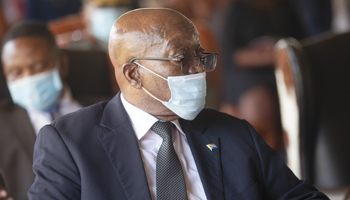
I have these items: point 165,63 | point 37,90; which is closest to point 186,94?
point 165,63

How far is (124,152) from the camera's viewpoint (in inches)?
52.9

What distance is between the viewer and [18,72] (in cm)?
219

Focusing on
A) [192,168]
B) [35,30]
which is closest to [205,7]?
[35,30]

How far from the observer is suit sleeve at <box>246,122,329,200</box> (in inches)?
57.2

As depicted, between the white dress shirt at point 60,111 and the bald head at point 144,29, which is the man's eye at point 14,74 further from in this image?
the bald head at point 144,29

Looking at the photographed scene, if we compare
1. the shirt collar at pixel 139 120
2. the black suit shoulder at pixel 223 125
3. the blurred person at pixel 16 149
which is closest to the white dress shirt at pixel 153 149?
the shirt collar at pixel 139 120

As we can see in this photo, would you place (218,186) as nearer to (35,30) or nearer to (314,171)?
(314,171)

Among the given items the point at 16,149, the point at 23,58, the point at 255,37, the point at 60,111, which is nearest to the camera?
the point at 16,149

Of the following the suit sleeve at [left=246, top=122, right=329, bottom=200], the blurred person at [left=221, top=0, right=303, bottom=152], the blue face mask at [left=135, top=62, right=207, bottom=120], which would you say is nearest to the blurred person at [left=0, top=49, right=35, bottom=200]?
the blue face mask at [left=135, top=62, right=207, bottom=120]

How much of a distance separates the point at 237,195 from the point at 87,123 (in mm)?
550

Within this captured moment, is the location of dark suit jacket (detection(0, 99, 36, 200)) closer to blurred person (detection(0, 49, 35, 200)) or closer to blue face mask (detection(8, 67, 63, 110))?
blurred person (detection(0, 49, 35, 200))

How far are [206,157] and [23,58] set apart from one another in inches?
48.1

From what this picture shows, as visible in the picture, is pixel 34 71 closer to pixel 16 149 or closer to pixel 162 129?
pixel 16 149

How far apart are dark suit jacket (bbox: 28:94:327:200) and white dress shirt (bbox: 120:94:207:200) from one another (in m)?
0.03
